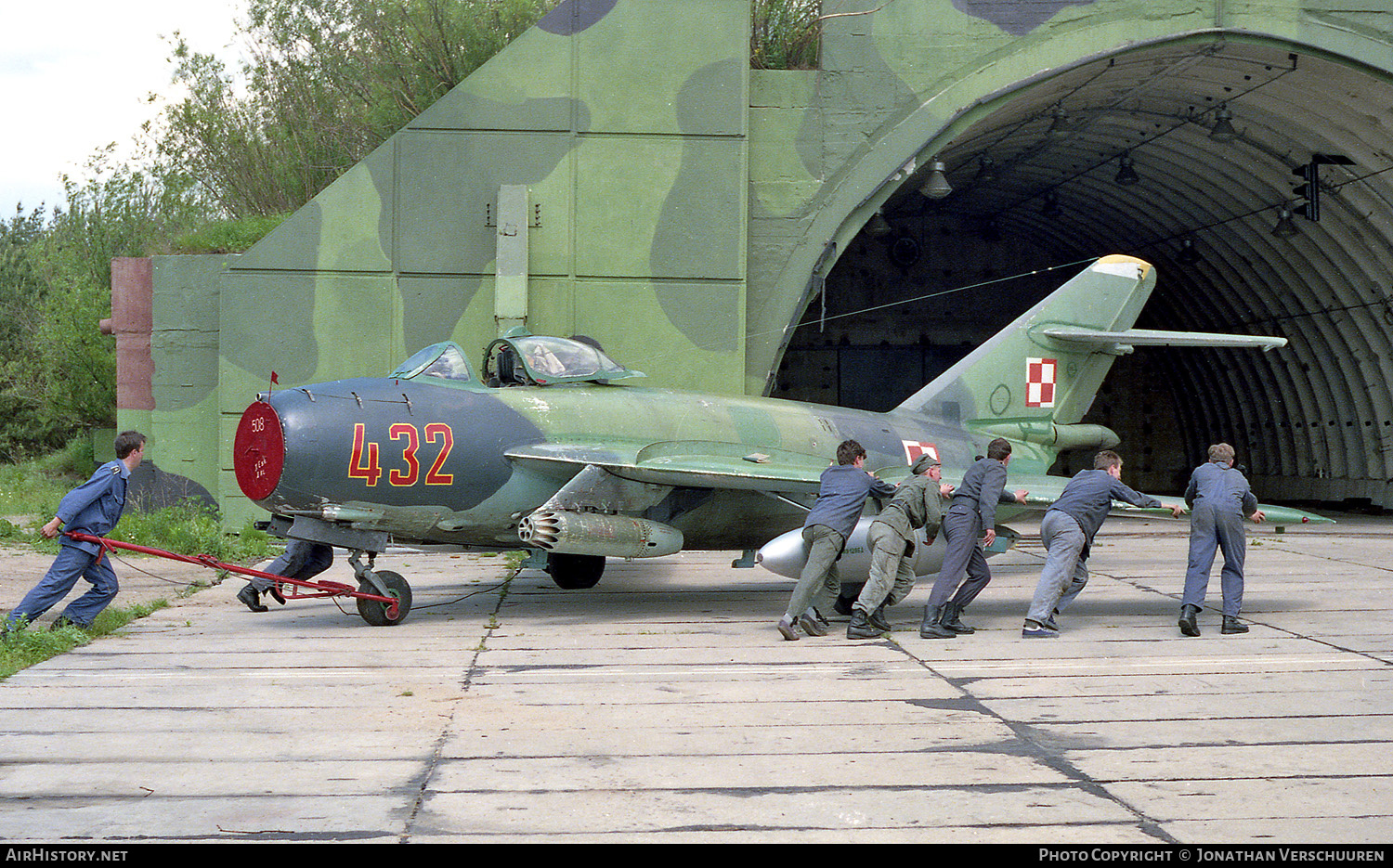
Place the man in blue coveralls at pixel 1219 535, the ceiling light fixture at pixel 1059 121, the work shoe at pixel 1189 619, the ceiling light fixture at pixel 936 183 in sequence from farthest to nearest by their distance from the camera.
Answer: the ceiling light fixture at pixel 1059 121, the ceiling light fixture at pixel 936 183, the man in blue coveralls at pixel 1219 535, the work shoe at pixel 1189 619

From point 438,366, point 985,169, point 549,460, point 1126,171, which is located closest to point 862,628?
point 549,460

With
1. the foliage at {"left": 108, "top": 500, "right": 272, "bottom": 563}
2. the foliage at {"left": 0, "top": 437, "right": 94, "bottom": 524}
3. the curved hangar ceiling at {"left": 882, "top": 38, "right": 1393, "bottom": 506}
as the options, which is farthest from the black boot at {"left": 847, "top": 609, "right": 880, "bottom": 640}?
the foliage at {"left": 0, "top": 437, "right": 94, "bottom": 524}

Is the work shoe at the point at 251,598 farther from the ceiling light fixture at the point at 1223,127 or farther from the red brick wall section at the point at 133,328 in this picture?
the ceiling light fixture at the point at 1223,127

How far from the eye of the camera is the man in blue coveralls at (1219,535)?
9578mm

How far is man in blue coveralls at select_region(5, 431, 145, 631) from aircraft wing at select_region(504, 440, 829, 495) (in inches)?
121

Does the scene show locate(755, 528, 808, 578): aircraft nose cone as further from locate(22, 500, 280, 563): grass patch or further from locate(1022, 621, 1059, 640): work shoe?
locate(22, 500, 280, 563): grass patch

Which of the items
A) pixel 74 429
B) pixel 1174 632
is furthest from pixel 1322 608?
pixel 74 429

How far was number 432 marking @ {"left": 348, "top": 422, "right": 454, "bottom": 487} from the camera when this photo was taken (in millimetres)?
9789

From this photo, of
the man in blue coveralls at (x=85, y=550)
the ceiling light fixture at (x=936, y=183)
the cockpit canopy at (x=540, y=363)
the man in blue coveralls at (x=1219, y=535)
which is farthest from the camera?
the ceiling light fixture at (x=936, y=183)

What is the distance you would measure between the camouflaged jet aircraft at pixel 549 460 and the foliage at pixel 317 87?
917 cm

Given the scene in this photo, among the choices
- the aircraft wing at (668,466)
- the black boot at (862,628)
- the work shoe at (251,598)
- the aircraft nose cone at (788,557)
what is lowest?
the work shoe at (251,598)

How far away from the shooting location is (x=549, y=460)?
1050 cm

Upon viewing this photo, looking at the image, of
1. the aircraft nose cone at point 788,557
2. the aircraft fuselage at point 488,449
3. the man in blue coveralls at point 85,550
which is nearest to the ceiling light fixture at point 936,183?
the aircraft fuselage at point 488,449

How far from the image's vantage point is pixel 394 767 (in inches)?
223
